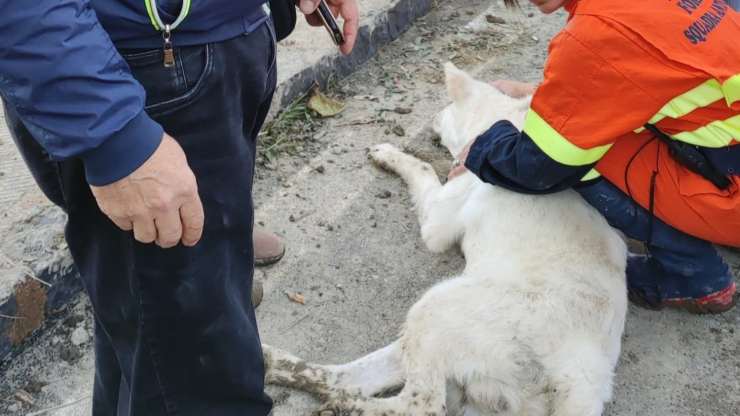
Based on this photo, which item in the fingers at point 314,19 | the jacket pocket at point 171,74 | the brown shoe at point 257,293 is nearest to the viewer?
the jacket pocket at point 171,74

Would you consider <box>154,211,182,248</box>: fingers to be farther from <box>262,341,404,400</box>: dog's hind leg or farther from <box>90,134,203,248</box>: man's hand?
<box>262,341,404,400</box>: dog's hind leg

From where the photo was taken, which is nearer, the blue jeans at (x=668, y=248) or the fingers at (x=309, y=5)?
the fingers at (x=309, y=5)

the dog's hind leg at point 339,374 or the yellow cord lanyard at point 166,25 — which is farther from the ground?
the yellow cord lanyard at point 166,25

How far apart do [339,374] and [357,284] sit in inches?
22.0

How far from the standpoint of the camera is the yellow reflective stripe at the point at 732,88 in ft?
7.54

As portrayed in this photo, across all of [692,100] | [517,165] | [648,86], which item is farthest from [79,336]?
[692,100]

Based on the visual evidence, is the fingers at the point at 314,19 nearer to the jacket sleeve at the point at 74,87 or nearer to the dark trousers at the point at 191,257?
the dark trousers at the point at 191,257

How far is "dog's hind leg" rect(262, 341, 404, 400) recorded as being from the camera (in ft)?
8.49

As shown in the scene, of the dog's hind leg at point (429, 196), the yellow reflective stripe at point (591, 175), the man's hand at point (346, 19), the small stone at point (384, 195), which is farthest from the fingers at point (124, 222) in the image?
the small stone at point (384, 195)

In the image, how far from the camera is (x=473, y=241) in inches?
116

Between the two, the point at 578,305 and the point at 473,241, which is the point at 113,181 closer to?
the point at 578,305

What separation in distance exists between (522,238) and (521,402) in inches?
25.0

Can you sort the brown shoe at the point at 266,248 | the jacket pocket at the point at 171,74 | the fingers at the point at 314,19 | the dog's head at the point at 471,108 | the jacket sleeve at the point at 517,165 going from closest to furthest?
1. the jacket pocket at the point at 171,74
2. the fingers at the point at 314,19
3. the jacket sleeve at the point at 517,165
4. the brown shoe at the point at 266,248
5. the dog's head at the point at 471,108

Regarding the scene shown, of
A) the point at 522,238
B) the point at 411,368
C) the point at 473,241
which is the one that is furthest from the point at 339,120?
the point at 411,368
